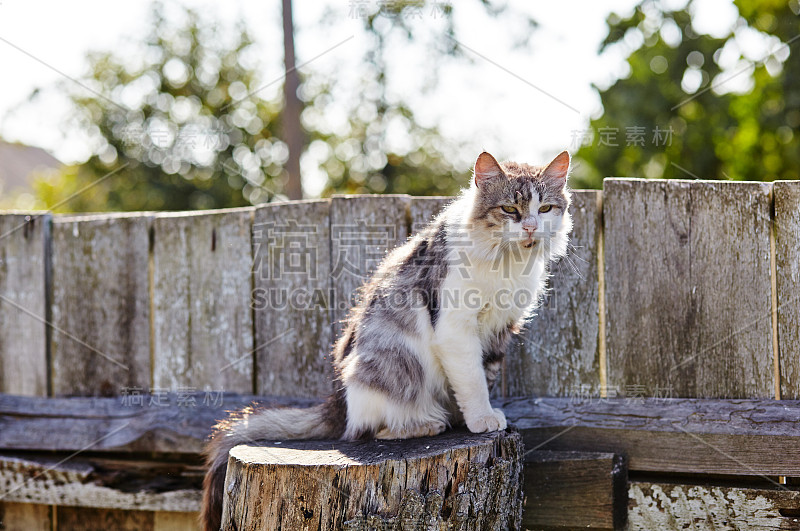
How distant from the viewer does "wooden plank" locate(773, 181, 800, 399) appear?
2.98 m

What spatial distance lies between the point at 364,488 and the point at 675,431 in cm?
168

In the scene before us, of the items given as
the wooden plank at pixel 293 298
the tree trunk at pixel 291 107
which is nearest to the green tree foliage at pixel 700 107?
the tree trunk at pixel 291 107

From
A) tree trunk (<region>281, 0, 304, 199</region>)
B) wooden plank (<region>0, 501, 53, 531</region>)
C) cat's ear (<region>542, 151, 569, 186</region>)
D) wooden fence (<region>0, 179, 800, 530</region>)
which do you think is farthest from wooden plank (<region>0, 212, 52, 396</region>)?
tree trunk (<region>281, 0, 304, 199</region>)

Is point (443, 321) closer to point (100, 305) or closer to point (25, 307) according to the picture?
point (100, 305)

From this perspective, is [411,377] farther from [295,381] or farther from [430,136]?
[430,136]

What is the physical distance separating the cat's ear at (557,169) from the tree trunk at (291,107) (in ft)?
15.2

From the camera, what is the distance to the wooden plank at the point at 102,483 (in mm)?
3502

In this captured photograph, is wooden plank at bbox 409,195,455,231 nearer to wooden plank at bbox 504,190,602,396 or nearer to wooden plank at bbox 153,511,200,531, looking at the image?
wooden plank at bbox 504,190,602,396

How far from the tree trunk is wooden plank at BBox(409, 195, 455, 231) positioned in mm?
4002

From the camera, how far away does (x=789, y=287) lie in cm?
300

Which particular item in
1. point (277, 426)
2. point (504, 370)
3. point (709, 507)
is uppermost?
point (504, 370)

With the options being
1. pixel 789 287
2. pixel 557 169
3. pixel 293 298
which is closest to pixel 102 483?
pixel 293 298

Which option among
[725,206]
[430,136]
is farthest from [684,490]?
[430,136]

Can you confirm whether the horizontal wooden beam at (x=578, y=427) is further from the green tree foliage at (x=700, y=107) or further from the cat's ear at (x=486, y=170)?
the green tree foliage at (x=700, y=107)
